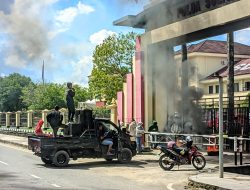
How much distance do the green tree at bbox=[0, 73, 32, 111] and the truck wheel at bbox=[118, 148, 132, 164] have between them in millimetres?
70330

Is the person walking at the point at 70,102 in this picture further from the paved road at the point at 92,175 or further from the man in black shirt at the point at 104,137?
the paved road at the point at 92,175

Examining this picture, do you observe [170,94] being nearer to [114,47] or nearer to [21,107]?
[114,47]

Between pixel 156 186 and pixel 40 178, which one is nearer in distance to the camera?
pixel 156 186

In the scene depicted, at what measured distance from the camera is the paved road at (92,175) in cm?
1116

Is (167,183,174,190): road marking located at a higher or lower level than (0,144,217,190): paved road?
lower

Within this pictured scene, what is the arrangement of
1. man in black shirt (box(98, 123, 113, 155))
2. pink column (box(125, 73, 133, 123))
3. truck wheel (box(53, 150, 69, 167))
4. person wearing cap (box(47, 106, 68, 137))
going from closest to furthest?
truck wheel (box(53, 150, 69, 167)) < man in black shirt (box(98, 123, 113, 155)) < person wearing cap (box(47, 106, 68, 137)) < pink column (box(125, 73, 133, 123))

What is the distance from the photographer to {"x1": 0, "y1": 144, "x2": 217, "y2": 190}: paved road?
11.2 m

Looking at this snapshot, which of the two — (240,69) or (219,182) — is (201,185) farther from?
(240,69)

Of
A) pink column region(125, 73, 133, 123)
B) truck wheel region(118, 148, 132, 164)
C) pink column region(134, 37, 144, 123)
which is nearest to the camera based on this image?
truck wheel region(118, 148, 132, 164)

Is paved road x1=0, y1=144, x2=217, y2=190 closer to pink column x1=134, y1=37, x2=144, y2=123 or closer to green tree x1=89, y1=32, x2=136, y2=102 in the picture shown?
pink column x1=134, y1=37, x2=144, y2=123

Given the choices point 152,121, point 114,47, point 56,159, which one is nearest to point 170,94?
point 152,121

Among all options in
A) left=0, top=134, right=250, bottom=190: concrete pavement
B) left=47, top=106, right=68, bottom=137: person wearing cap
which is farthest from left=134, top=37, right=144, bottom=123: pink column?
left=0, top=134, right=250, bottom=190: concrete pavement

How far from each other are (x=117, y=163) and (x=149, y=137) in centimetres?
527

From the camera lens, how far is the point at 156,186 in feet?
37.6
